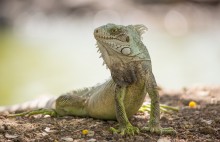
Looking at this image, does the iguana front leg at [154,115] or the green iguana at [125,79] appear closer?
the green iguana at [125,79]

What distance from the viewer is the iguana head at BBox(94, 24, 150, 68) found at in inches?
202

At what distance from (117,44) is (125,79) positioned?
45 cm

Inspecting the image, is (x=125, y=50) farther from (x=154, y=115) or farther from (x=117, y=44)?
(x=154, y=115)

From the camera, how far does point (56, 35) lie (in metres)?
23.6

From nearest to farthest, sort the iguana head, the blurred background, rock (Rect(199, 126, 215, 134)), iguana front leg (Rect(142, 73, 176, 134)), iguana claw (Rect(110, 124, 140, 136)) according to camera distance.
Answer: the iguana head < iguana claw (Rect(110, 124, 140, 136)) < iguana front leg (Rect(142, 73, 176, 134)) < rock (Rect(199, 126, 215, 134)) < the blurred background

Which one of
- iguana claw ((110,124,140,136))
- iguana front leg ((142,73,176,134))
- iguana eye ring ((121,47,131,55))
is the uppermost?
iguana eye ring ((121,47,131,55))

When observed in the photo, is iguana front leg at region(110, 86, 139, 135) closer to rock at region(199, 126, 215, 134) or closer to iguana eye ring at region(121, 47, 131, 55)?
iguana eye ring at region(121, 47, 131, 55)

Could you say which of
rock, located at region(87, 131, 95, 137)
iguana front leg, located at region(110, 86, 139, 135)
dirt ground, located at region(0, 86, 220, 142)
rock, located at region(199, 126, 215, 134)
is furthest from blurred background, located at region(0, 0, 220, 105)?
rock, located at region(87, 131, 95, 137)

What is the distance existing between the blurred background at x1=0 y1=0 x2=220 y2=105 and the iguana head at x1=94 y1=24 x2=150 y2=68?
600 cm

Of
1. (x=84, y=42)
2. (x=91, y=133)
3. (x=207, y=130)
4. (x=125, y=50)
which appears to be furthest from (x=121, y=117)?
(x=84, y=42)

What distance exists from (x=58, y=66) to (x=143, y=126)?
1178 cm

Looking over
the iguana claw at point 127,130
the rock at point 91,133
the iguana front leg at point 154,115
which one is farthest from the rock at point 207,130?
the rock at point 91,133

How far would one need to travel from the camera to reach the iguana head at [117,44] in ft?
16.8

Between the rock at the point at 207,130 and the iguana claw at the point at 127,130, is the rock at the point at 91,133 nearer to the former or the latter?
the iguana claw at the point at 127,130
